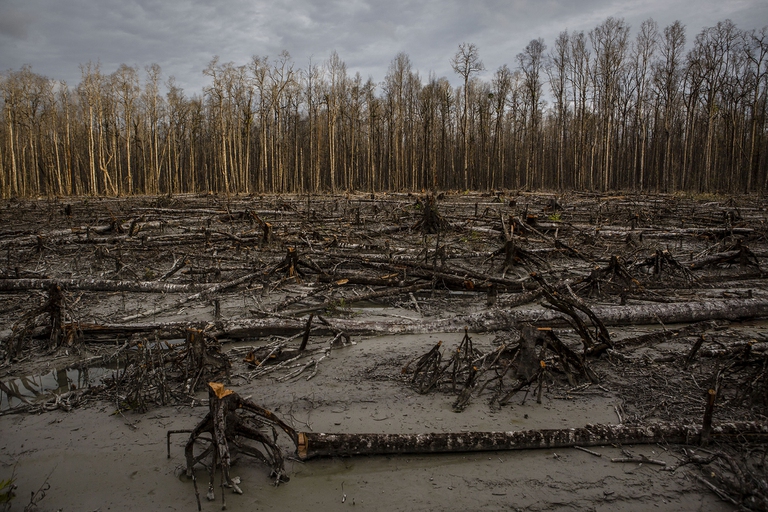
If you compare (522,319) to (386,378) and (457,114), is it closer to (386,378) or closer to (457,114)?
(386,378)

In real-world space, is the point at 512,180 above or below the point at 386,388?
above

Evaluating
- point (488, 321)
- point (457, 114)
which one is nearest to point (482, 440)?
point (488, 321)

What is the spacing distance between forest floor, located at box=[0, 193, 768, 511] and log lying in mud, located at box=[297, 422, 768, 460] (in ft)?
0.19

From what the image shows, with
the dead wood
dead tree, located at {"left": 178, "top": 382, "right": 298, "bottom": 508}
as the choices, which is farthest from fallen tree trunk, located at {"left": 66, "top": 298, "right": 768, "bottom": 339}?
dead tree, located at {"left": 178, "top": 382, "right": 298, "bottom": 508}

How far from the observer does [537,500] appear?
2.48m

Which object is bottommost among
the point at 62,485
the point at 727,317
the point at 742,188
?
the point at 62,485

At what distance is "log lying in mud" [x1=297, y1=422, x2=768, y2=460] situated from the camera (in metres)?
2.82

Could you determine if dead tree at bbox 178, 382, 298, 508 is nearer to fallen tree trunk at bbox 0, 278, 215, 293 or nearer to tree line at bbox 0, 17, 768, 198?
fallen tree trunk at bbox 0, 278, 215, 293

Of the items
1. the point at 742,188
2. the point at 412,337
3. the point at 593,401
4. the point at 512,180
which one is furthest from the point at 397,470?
the point at 512,180

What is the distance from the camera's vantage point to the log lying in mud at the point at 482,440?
2822 mm

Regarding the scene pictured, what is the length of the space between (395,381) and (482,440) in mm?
1270

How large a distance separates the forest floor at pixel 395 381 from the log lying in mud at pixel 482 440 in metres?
0.06

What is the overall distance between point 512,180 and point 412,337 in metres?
49.4

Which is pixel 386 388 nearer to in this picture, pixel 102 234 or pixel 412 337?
pixel 412 337
